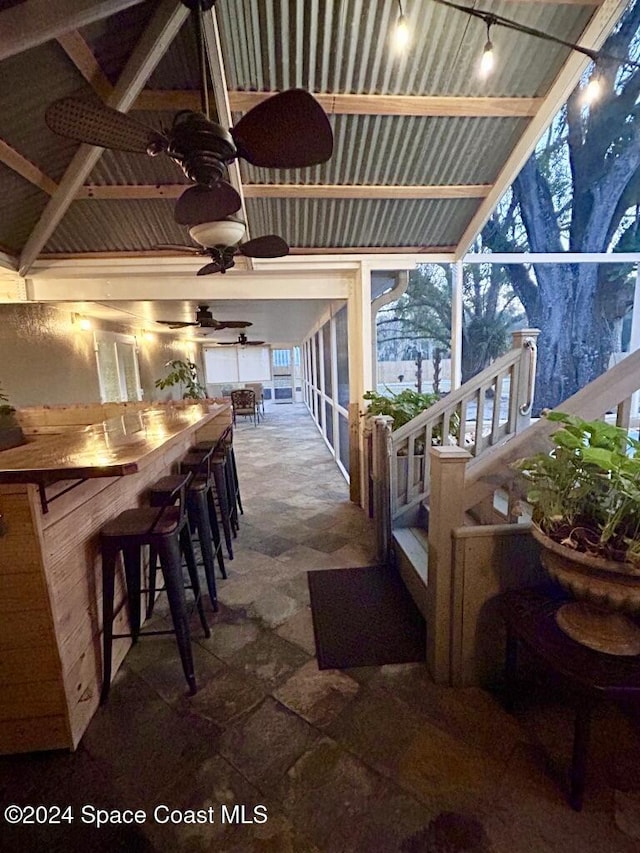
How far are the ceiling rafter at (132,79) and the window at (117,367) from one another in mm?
2897

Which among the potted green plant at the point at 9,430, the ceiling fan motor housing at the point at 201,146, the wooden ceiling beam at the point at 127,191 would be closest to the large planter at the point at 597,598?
the ceiling fan motor housing at the point at 201,146

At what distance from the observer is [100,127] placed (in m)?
1.36

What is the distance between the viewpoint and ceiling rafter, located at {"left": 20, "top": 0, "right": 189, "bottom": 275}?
172cm

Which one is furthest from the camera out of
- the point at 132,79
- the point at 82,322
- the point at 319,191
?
the point at 82,322

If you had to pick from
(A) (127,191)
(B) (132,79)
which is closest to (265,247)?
(B) (132,79)

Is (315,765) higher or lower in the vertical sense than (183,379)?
lower

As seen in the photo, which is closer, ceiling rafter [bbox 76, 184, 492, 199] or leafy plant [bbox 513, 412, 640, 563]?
leafy plant [bbox 513, 412, 640, 563]

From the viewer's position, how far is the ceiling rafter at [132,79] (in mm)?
1725

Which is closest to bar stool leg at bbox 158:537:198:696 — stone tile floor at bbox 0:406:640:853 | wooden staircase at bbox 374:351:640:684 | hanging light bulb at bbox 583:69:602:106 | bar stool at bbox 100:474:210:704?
bar stool at bbox 100:474:210:704

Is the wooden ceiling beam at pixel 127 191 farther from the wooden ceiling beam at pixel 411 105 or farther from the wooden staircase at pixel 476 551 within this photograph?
the wooden staircase at pixel 476 551

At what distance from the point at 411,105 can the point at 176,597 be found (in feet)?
9.83

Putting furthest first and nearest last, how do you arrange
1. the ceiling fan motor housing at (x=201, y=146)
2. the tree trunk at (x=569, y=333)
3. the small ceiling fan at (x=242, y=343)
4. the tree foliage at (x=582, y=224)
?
the small ceiling fan at (x=242, y=343), the tree trunk at (x=569, y=333), the tree foliage at (x=582, y=224), the ceiling fan motor housing at (x=201, y=146)

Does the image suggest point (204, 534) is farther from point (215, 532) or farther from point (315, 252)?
point (315, 252)

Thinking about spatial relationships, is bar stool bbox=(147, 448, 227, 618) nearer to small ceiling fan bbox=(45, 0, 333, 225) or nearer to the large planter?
small ceiling fan bbox=(45, 0, 333, 225)
